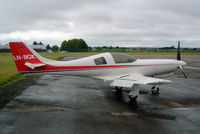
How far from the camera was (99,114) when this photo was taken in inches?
267

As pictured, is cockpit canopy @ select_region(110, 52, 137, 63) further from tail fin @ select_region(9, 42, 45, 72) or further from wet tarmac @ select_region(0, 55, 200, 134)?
tail fin @ select_region(9, 42, 45, 72)

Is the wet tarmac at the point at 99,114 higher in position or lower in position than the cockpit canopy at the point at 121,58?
lower

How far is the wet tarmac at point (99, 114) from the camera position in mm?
5524

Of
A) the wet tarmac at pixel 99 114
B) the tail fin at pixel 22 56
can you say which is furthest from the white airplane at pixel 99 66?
the wet tarmac at pixel 99 114

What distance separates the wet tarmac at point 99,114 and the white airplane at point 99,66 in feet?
3.49

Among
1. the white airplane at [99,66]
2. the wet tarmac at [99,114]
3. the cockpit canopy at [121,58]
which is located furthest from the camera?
the cockpit canopy at [121,58]

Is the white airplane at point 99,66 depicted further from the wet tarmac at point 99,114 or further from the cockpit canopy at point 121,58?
the wet tarmac at point 99,114

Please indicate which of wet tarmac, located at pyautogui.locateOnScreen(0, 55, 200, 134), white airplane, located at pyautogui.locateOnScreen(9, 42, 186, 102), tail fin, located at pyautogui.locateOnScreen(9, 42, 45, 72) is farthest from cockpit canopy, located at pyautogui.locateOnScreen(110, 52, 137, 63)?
tail fin, located at pyautogui.locateOnScreen(9, 42, 45, 72)

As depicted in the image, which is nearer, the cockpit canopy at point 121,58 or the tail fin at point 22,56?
the tail fin at point 22,56

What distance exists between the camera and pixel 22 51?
8992mm

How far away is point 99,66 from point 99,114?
3344mm

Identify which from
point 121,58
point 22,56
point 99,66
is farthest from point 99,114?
point 22,56

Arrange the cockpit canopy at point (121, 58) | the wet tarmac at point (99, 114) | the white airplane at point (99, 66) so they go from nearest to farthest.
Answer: the wet tarmac at point (99, 114)
the white airplane at point (99, 66)
the cockpit canopy at point (121, 58)

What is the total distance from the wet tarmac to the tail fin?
1.54 m
